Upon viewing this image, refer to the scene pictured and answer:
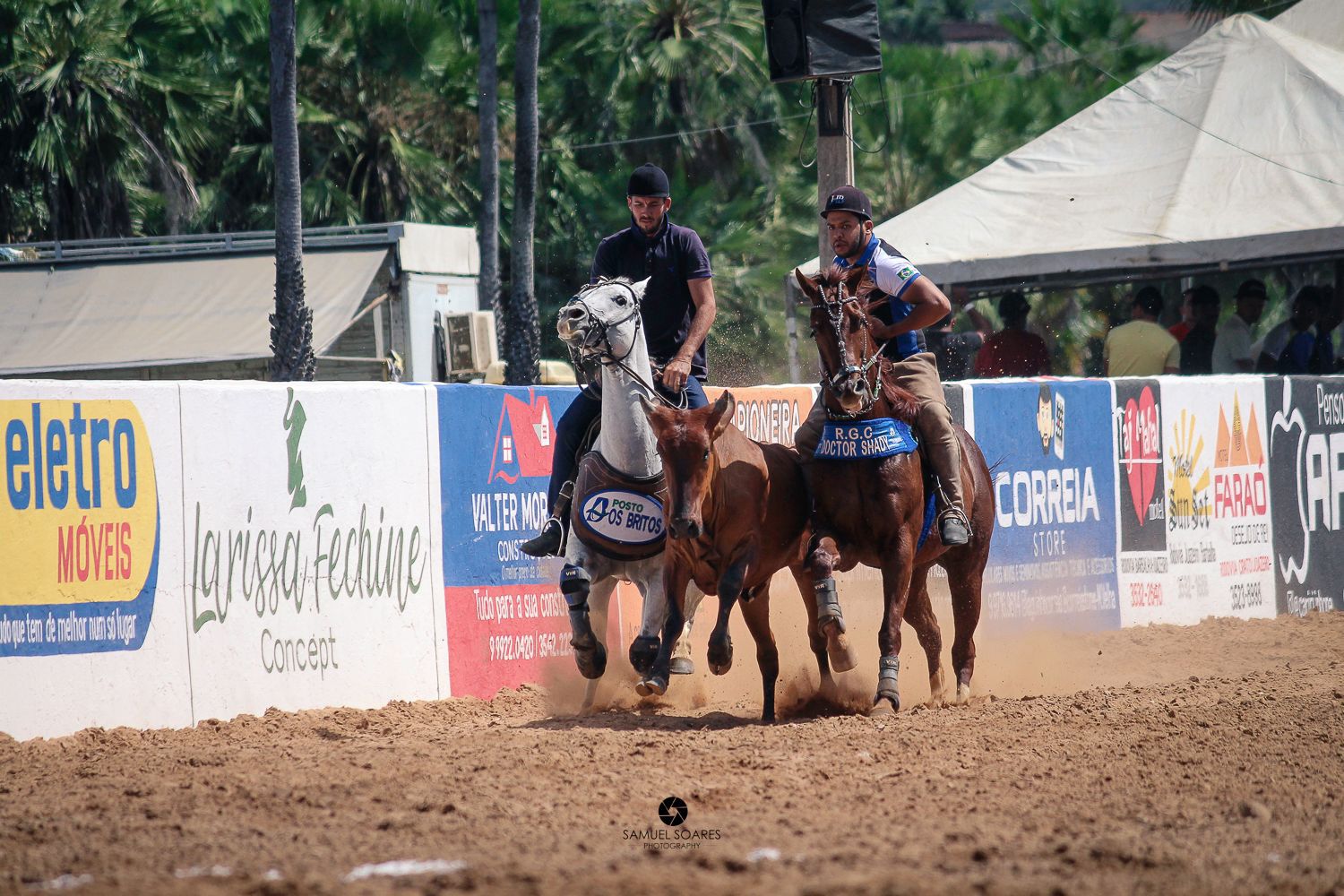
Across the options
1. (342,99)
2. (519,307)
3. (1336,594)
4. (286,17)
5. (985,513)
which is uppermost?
(342,99)

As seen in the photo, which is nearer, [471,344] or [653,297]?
[653,297]

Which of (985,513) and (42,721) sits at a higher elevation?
(985,513)

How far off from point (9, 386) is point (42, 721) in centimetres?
160

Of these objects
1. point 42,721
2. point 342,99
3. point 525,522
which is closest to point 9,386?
point 42,721

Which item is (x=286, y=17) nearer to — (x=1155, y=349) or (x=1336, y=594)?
(x=1155, y=349)

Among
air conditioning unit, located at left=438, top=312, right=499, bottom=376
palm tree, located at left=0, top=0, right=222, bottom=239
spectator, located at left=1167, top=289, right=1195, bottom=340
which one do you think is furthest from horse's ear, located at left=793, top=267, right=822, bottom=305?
palm tree, located at left=0, top=0, right=222, bottom=239

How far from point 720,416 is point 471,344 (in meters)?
17.1

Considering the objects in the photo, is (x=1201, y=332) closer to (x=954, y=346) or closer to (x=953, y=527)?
(x=954, y=346)

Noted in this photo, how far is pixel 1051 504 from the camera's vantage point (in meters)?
13.0

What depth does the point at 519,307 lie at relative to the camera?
82.1 ft

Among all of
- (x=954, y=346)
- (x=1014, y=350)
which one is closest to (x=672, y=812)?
(x=954, y=346)

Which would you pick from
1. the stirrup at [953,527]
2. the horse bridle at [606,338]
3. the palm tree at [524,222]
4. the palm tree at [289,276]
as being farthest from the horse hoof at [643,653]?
the palm tree at [524,222]

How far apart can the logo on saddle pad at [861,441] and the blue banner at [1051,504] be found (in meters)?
4.32

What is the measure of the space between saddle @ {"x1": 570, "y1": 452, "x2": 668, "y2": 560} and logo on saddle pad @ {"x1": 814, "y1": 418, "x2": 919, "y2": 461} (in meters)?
0.95
